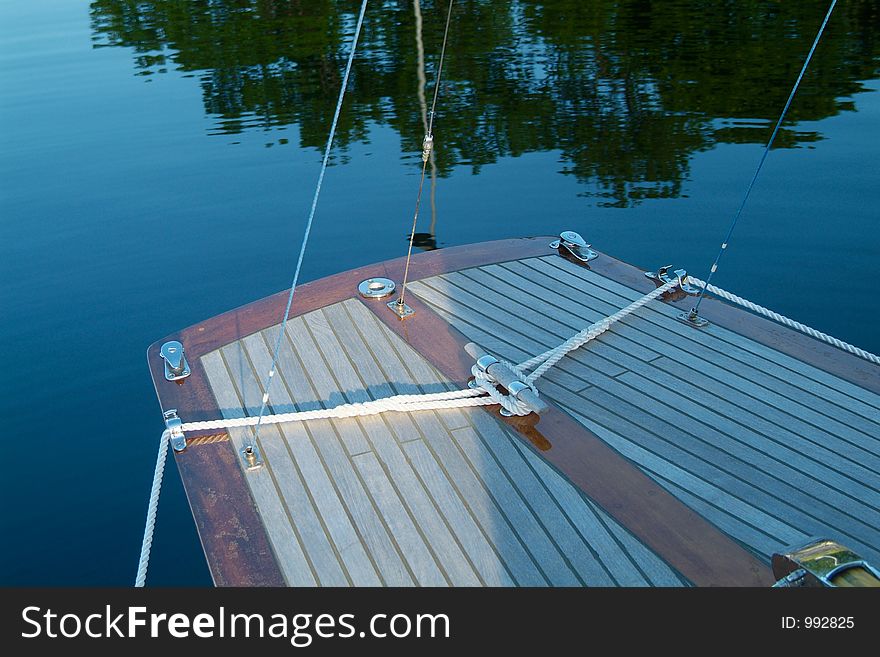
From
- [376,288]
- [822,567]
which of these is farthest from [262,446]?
[822,567]

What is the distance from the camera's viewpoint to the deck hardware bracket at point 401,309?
12.2 ft

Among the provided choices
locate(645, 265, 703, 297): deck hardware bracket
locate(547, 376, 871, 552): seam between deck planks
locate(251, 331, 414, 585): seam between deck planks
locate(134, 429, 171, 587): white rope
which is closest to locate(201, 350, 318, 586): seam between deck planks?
locate(251, 331, 414, 585): seam between deck planks

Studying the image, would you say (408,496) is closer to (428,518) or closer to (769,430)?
(428,518)

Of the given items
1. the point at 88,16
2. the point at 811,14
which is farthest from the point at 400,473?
the point at 88,16

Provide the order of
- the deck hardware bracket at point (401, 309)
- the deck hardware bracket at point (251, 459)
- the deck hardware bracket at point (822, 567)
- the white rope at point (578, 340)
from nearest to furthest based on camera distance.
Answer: the deck hardware bracket at point (822, 567) < the deck hardware bracket at point (251, 459) < the white rope at point (578, 340) < the deck hardware bracket at point (401, 309)

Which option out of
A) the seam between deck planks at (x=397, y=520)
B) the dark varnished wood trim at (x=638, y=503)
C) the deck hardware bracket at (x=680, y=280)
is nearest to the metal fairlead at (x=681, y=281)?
the deck hardware bracket at (x=680, y=280)

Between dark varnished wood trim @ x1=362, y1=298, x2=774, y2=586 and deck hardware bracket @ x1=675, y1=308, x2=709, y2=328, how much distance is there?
0.92 m

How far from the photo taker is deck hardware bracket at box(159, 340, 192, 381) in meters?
3.42

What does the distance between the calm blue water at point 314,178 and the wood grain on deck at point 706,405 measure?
1.80m

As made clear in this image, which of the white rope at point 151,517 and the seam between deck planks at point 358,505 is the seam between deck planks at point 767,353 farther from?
the white rope at point 151,517

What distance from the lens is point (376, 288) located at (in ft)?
12.8

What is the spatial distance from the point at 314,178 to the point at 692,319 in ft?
14.9

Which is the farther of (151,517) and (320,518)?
(151,517)

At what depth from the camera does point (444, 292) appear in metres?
3.92
